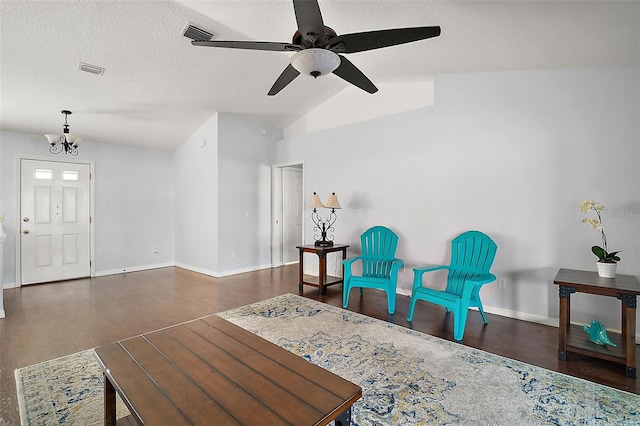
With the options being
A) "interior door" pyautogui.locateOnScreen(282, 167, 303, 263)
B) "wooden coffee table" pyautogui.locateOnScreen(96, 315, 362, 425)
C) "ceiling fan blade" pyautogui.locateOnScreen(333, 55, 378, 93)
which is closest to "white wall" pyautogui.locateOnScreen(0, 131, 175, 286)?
"interior door" pyautogui.locateOnScreen(282, 167, 303, 263)

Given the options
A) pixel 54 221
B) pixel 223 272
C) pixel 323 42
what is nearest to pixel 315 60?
pixel 323 42

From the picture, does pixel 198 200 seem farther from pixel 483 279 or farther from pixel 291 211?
pixel 483 279

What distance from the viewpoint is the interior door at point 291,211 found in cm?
629

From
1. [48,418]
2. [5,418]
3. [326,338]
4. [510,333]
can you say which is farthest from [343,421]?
[510,333]

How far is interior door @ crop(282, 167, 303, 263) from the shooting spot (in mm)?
6293

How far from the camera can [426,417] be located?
1737mm

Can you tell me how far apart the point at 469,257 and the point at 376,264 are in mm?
1136

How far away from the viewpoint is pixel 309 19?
5.41 feet

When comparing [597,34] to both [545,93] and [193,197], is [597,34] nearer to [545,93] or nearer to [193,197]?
[545,93]

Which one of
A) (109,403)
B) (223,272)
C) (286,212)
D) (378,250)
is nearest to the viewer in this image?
(109,403)

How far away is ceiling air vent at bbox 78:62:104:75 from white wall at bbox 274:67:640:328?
343 centimetres

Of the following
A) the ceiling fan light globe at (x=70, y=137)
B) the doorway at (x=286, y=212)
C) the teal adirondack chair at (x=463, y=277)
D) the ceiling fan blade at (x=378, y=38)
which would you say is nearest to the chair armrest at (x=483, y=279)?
the teal adirondack chair at (x=463, y=277)

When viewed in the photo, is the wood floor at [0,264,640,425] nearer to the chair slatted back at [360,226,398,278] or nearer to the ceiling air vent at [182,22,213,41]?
the chair slatted back at [360,226,398,278]

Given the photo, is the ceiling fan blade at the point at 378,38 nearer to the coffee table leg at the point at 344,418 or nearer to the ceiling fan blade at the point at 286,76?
the ceiling fan blade at the point at 286,76
